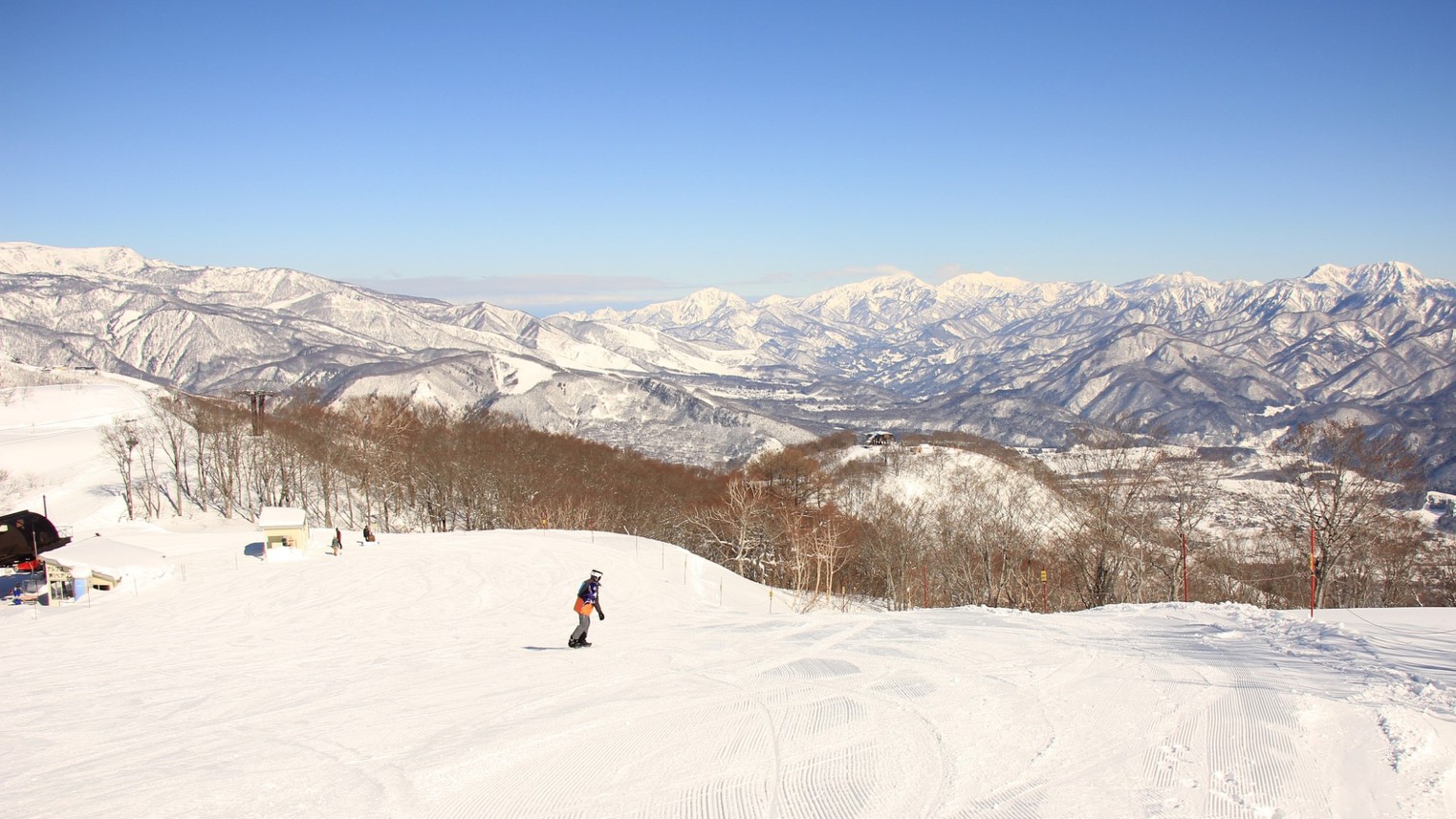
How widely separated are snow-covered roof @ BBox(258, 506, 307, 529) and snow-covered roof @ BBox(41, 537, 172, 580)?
500 centimetres

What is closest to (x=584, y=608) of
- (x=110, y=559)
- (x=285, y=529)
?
(x=110, y=559)

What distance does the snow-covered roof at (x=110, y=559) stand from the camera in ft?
92.0

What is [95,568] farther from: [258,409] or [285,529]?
[258,409]

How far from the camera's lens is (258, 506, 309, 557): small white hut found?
1419 inches

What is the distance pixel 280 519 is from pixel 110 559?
756 centimetres

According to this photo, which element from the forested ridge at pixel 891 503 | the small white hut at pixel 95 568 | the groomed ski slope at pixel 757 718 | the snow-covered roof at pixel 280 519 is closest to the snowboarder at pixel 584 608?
the groomed ski slope at pixel 757 718

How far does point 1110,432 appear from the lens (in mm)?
37062

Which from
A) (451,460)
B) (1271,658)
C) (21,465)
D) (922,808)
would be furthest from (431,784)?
(21,465)

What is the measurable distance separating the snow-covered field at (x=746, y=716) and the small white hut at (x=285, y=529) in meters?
13.6

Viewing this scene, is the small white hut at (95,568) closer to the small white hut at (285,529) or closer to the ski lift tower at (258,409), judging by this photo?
the small white hut at (285,529)

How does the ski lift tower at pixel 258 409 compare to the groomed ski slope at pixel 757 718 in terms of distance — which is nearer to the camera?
the groomed ski slope at pixel 757 718

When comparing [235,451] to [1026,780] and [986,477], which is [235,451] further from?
[1026,780]

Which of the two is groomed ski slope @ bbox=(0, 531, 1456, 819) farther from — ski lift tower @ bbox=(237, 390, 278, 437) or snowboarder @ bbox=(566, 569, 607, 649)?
Answer: ski lift tower @ bbox=(237, 390, 278, 437)

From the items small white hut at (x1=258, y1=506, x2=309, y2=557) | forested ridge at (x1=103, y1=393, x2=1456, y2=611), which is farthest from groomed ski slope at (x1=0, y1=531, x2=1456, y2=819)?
small white hut at (x1=258, y1=506, x2=309, y2=557)
